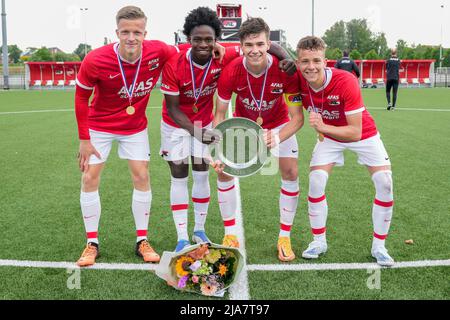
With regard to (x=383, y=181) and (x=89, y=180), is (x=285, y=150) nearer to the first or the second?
(x=383, y=181)

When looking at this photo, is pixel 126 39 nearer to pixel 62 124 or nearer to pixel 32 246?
pixel 32 246

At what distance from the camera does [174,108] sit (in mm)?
4102

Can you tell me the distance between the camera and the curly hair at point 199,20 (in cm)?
393

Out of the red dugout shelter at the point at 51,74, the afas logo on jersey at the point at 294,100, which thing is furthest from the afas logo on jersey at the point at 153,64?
the red dugout shelter at the point at 51,74

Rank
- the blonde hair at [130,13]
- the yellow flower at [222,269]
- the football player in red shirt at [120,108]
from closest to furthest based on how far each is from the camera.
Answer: the yellow flower at [222,269] → the blonde hair at [130,13] → the football player in red shirt at [120,108]

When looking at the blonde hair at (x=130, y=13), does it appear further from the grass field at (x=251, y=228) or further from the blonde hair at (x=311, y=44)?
the grass field at (x=251, y=228)

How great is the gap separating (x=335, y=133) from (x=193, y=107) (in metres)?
1.30

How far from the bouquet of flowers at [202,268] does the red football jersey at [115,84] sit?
1309 mm

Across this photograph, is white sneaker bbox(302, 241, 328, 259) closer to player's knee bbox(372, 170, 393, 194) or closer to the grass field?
the grass field

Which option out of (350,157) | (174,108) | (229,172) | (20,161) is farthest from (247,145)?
(20,161)

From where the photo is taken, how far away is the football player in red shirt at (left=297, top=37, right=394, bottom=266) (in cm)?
384

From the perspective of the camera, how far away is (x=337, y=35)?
330 ft

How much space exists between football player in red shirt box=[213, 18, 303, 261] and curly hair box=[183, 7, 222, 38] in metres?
0.30

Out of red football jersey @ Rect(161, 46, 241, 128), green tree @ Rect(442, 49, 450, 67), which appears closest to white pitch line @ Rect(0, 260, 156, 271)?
red football jersey @ Rect(161, 46, 241, 128)
